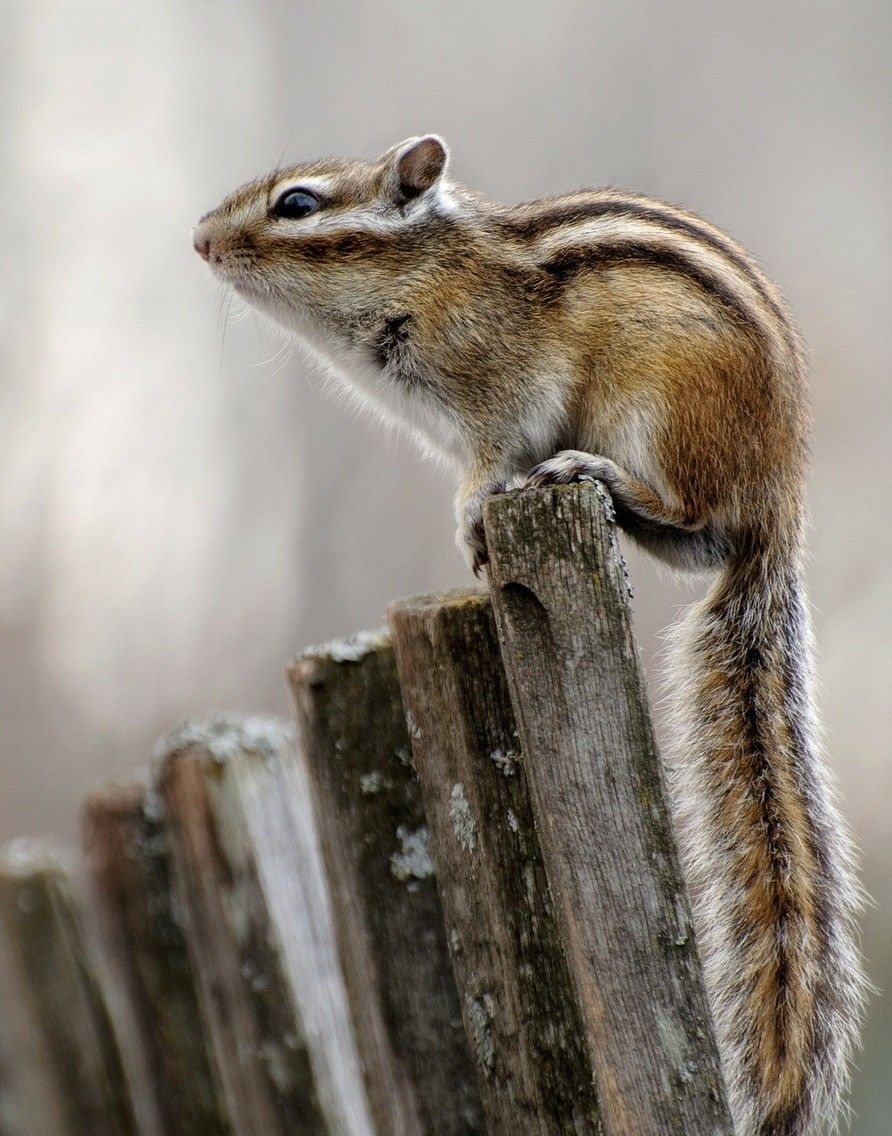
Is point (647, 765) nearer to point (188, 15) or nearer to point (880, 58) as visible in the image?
point (880, 58)

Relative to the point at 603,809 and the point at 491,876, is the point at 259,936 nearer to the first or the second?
the point at 491,876

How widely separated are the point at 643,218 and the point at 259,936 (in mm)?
1534

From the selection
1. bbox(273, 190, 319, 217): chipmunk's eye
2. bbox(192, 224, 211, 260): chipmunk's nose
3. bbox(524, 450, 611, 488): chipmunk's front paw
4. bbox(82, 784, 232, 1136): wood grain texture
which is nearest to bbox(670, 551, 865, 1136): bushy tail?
bbox(524, 450, 611, 488): chipmunk's front paw

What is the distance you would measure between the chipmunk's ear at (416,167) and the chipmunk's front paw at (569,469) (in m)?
0.92

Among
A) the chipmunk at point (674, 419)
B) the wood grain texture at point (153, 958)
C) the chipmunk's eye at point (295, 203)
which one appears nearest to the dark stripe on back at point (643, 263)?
the chipmunk at point (674, 419)

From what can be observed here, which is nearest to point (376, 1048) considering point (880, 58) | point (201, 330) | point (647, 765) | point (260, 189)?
point (647, 765)

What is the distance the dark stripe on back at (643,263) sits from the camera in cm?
245

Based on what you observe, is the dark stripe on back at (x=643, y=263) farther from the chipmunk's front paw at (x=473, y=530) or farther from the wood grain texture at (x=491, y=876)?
the wood grain texture at (x=491, y=876)

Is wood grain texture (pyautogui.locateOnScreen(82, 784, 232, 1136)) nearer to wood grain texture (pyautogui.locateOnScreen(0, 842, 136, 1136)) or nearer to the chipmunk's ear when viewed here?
wood grain texture (pyautogui.locateOnScreen(0, 842, 136, 1136))

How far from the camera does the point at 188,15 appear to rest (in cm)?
821

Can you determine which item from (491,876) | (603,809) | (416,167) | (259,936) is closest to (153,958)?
(259,936)

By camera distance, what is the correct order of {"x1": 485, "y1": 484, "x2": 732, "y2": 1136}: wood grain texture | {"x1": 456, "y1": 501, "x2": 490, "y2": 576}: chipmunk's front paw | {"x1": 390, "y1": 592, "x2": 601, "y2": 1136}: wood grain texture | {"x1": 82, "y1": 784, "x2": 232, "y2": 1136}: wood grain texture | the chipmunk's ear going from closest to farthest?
{"x1": 485, "y1": 484, "x2": 732, "y2": 1136}: wood grain texture, {"x1": 390, "y1": 592, "x2": 601, "y2": 1136}: wood grain texture, {"x1": 456, "y1": 501, "x2": 490, "y2": 576}: chipmunk's front paw, {"x1": 82, "y1": 784, "x2": 232, "y2": 1136}: wood grain texture, the chipmunk's ear

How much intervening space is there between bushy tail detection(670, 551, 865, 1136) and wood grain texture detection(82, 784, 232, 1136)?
100 centimetres

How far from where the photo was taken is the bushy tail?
65.1 inches
